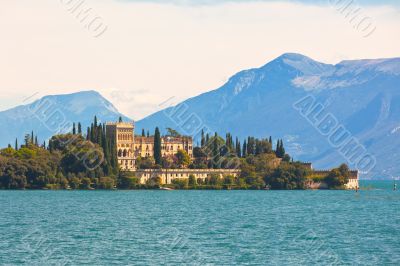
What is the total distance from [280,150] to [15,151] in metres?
48.4

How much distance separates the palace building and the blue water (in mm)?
75252

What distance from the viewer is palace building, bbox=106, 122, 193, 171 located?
17625 centimetres

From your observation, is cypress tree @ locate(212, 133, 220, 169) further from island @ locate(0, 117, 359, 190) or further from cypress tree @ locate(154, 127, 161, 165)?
cypress tree @ locate(154, 127, 161, 165)

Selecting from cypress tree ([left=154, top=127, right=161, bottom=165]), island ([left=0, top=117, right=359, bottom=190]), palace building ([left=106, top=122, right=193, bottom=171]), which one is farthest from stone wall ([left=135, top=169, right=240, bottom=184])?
palace building ([left=106, top=122, right=193, bottom=171])

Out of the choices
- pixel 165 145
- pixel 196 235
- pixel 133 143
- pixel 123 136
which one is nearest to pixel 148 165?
pixel 133 143

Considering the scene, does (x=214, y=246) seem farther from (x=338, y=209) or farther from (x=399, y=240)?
(x=338, y=209)

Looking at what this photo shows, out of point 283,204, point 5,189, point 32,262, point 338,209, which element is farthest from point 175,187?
point 32,262

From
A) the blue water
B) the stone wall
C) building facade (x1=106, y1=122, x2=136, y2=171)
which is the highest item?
building facade (x1=106, y1=122, x2=136, y2=171)

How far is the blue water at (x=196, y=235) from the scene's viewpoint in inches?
2064

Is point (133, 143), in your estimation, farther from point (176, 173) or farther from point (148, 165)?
point (176, 173)

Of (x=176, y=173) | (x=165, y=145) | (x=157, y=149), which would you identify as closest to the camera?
(x=176, y=173)

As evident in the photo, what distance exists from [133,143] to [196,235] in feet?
373

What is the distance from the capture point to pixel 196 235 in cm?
6481

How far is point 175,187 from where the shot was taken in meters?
159
